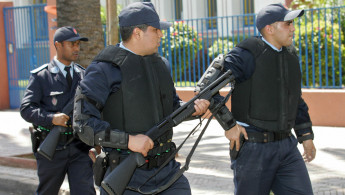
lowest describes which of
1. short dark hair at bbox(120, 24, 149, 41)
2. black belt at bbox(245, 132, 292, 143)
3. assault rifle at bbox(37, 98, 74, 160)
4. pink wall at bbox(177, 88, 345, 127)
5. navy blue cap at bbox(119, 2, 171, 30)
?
pink wall at bbox(177, 88, 345, 127)

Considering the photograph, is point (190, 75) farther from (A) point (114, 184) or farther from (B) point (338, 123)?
(A) point (114, 184)

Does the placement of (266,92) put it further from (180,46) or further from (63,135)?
(180,46)

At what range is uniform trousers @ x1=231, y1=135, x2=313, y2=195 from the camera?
3990mm

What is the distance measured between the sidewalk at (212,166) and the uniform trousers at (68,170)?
1435 millimetres

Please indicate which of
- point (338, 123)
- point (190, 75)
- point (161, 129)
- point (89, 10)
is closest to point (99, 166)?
point (161, 129)

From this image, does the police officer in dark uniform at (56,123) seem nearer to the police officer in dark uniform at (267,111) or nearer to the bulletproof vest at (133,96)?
the bulletproof vest at (133,96)

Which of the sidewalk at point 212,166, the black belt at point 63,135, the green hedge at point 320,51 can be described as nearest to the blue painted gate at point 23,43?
the sidewalk at point 212,166

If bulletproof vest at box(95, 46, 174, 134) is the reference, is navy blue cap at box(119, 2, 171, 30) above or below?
above

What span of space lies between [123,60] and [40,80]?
1.70m

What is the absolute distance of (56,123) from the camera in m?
4.91

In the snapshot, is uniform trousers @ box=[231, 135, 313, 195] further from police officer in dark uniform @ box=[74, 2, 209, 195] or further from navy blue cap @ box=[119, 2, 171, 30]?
navy blue cap @ box=[119, 2, 171, 30]

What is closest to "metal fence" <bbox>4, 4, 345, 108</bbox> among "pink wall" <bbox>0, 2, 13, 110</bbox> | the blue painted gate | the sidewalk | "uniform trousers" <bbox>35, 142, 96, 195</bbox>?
the blue painted gate

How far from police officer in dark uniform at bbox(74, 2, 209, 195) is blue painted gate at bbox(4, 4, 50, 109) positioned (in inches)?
429

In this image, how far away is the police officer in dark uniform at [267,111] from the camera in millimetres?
4000
